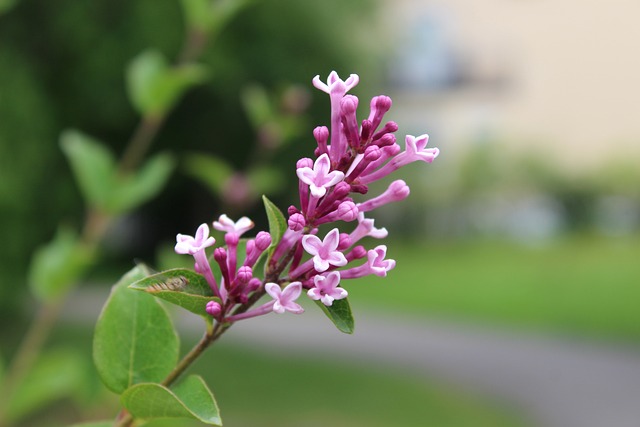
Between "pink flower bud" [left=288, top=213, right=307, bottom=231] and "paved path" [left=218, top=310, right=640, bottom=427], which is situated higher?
"paved path" [left=218, top=310, right=640, bottom=427]

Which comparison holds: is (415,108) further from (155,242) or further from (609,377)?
(609,377)

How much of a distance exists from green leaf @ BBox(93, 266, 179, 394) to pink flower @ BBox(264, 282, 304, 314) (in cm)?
21

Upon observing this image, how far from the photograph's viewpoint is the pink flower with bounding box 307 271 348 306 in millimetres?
707

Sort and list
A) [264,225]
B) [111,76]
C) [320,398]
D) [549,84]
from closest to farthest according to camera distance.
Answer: [111,76]
[320,398]
[264,225]
[549,84]

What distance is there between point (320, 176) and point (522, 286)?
52.0 feet

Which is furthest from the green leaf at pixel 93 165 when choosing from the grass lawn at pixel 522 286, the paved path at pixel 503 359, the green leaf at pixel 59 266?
the grass lawn at pixel 522 286

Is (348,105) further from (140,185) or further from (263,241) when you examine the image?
(140,185)

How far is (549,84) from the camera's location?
85.5ft

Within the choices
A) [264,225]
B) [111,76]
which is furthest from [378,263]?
[264,225]

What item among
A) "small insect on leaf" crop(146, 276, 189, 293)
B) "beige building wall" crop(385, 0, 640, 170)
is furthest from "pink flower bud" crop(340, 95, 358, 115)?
"beige building wall" crop(385, 0, 640, 170)

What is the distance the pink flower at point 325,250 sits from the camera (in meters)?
0.69

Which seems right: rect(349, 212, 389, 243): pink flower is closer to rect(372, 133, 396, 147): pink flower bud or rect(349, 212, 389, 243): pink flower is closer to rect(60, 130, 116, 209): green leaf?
rect(372, 133, 396, 147): pink flower bud

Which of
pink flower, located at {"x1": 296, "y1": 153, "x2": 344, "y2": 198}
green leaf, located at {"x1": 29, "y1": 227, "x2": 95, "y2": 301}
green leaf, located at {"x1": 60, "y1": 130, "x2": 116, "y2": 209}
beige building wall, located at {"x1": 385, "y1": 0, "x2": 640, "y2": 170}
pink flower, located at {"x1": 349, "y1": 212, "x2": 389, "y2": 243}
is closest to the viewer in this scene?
pink flower, located at {"x1": 296, "y1": 153, "x2": 344, "y2": 198}

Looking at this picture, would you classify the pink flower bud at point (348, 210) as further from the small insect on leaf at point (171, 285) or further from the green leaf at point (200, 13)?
the green leaf at point (200, 13)
